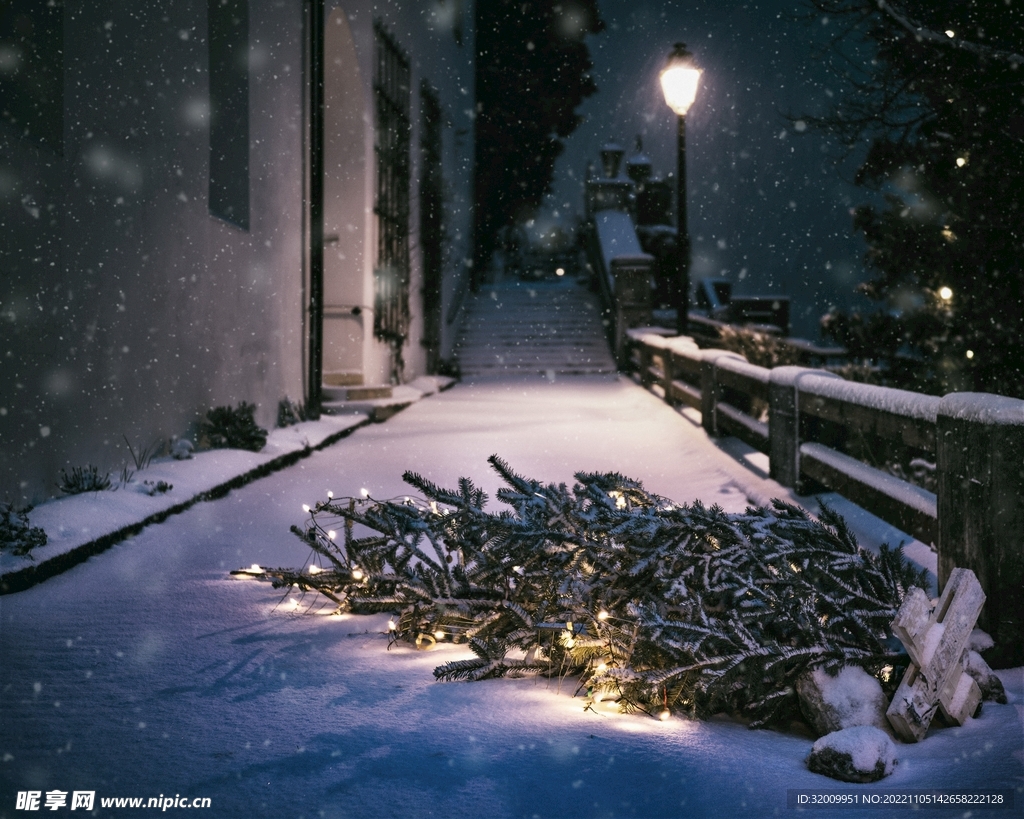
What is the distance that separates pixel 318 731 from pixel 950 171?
316 inches

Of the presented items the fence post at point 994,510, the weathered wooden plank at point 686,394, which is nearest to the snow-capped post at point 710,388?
the weathered wooden plank at point 686,394

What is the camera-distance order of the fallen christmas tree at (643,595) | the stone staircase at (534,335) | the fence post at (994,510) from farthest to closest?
the stone staircase at (534,335) < the fence post at (994,510) < the fallen christmas tree at (643,595)

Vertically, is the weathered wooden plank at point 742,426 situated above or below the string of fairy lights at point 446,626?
above

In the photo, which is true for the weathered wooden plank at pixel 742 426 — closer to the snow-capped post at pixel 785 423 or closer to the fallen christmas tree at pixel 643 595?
the snow-capped post at pixel 785 423

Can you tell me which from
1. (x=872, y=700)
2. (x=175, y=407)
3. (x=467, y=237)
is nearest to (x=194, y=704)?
(x=872, y=700)

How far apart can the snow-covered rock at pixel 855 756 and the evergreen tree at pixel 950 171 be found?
555 centimetres

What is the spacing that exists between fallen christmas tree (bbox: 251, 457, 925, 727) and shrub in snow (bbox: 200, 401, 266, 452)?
447 cm

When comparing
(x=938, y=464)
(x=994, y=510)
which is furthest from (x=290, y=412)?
(x=994, y=510)

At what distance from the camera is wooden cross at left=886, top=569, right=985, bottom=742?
2.75 meters

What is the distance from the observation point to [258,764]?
97.0 inches

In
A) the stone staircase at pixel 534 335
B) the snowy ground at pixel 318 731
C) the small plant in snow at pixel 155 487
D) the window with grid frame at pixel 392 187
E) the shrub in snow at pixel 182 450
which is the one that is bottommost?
the snowy ground at pixel 318 731

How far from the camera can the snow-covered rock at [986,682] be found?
3.00 metres

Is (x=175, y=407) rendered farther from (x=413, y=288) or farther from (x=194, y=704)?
(x=413, y=288)

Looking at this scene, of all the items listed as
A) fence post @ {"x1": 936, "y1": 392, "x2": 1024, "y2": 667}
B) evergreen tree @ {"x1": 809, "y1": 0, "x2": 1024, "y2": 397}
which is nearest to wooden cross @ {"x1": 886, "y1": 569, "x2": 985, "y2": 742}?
fence post @ {"x1": 936, "y1": 392, "x2": 1024, "y2": 667}
